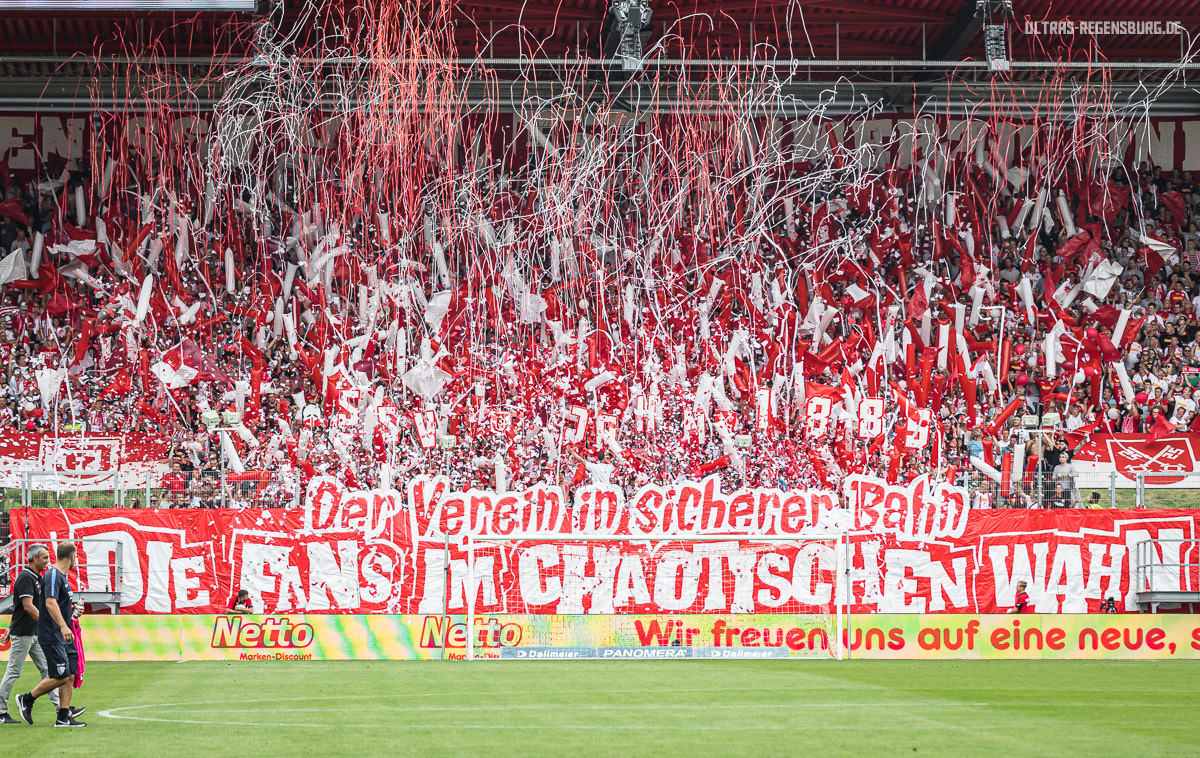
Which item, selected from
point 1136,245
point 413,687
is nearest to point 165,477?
point 413,687

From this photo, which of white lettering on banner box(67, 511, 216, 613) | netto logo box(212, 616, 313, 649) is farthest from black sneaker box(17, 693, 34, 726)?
white lettering on banner box(67, 511, 216, 613)

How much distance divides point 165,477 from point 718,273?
11979 mm

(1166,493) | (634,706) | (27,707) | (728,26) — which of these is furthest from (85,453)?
(1166,493)

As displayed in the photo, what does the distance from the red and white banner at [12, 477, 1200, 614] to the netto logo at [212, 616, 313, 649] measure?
8.28ft

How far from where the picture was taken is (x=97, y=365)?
91.6 feet

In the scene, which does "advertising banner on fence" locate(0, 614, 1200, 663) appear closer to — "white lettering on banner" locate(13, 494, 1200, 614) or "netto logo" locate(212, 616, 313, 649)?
"netto logo" locate(212, 616, 313, 649)

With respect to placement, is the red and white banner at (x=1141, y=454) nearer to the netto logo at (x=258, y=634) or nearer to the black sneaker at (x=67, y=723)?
the netto logo at (x=258, y=634)

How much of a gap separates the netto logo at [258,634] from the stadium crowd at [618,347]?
13.8 ft

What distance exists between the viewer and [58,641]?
11117 millimetres

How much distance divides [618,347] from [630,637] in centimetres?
997

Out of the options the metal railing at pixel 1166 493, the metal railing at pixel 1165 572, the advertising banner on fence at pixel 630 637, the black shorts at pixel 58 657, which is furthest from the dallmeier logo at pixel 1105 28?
the black shorts at pixel 58 657

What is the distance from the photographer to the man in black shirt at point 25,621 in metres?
11.2

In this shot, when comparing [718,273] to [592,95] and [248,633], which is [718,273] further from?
[248,633]

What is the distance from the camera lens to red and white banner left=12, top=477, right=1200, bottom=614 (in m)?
21.8
